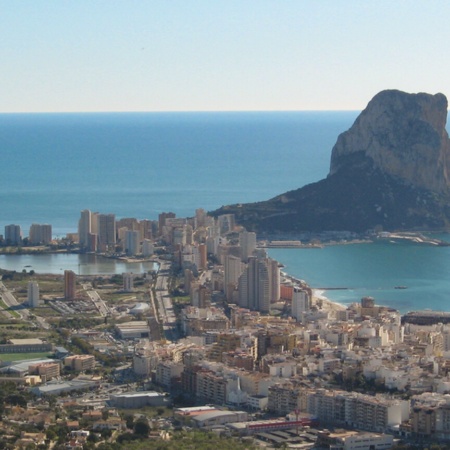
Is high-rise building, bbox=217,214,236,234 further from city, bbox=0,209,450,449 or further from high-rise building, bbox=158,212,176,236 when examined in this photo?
city, bbox=0,209,450,449

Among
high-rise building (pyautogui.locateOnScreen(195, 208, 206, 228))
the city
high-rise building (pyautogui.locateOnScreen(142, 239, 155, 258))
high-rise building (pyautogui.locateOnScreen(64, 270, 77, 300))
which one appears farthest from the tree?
high-rise building (pyautogui.locateOnScreen(195, 208, 206, 228))

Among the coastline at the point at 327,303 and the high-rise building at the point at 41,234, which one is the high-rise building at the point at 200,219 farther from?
the coastline at the point at 327,303

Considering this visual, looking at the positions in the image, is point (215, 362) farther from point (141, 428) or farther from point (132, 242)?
point (132, 242)

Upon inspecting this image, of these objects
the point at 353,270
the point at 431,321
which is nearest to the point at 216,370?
the point at 431,321

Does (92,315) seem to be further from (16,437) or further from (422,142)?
(422,142)

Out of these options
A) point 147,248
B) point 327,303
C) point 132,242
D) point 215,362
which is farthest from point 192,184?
point 215,362

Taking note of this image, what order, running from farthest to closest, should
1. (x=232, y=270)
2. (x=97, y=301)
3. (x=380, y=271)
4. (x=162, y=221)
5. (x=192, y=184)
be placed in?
(x=192, y=184) < (x=162, y=221) < (x=380, y=271) < (x=232, y=270) < (x=97, y=301)
